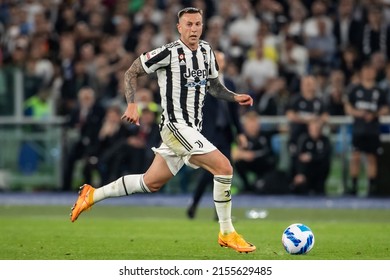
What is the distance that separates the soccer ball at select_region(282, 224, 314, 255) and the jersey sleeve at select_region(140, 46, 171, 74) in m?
2.21

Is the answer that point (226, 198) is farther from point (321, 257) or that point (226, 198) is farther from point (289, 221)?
point (289, 221)

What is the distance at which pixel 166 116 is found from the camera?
12.8 metres

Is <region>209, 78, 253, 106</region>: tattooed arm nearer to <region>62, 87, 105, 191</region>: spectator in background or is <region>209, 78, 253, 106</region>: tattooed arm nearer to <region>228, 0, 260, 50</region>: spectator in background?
<region>62, 87, 105, 191</region>: spectator in background

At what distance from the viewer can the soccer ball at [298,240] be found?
12.3 meters

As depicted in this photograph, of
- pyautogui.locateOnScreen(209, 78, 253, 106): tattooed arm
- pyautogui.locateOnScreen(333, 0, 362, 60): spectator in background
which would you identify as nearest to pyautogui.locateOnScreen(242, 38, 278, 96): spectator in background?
pyautogui.locateOnScreen(333, 0, 362, 60): spectator in background

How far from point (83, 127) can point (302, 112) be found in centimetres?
438

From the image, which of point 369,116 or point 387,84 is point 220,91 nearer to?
point 369,116

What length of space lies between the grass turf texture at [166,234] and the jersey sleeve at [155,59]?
197 centimetres

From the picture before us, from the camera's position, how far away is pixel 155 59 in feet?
41.3

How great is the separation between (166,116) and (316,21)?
12.5 meters

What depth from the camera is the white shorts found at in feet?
41.1

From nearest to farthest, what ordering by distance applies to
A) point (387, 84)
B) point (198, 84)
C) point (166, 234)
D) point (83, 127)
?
point (198, 84) < point (166, 234) < point (387, 84) < point (83, 127)

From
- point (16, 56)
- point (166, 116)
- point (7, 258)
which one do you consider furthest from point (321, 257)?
point (16, 56)

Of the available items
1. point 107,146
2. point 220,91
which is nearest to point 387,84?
point 107,146
